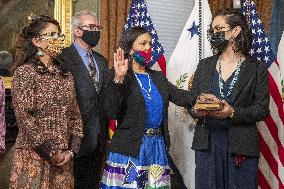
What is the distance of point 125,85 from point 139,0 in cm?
152

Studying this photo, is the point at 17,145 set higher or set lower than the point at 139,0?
lower

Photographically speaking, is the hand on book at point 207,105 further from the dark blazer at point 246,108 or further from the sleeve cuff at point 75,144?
the sleeve cuff at point 75,144

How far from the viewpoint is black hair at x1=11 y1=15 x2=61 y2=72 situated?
274 centimetres

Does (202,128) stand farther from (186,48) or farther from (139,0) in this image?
(139,0)

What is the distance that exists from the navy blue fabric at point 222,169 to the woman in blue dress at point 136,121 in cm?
25

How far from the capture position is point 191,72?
3.97 meters

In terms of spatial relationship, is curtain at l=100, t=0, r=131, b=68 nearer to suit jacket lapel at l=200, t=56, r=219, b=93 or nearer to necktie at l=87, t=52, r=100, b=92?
necktie at l=87, t=52, r=100, b=92

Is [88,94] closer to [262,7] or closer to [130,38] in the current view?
[130,38]

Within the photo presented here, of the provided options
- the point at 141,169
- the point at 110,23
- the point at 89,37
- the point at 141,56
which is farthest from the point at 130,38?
the point at 110,23

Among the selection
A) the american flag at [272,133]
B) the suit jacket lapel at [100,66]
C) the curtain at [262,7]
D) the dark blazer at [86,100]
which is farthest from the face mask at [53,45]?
the curtain at [262,7]

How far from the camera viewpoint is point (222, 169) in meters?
2.72

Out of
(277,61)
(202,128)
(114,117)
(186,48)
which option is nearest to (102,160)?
(114,117)

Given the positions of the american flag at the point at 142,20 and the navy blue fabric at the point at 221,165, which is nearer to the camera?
the navy blue fabric at the point at 221,165

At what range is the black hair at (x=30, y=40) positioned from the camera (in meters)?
2.74
